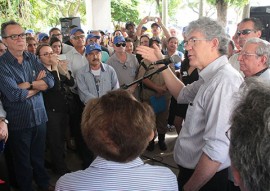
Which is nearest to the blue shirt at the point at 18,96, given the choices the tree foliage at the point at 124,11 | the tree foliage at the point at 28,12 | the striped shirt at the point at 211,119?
the striped shirt at the point at 211,119

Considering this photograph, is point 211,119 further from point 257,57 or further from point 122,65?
point 122,65

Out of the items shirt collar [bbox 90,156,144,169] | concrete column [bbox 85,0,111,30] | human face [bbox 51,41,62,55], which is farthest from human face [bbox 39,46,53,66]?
concrete column [bbox 85,0,111,30]

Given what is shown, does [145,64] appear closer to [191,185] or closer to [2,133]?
[2,133]

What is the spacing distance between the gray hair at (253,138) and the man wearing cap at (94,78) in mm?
2802

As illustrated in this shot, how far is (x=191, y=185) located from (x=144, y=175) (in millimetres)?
658

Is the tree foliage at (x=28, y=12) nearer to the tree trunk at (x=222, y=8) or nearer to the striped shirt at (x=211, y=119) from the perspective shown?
the tree trunk at (x=222, y=8)

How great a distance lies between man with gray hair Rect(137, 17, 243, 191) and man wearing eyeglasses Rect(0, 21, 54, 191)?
1.62m

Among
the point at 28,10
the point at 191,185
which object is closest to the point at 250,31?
the point at 191,185

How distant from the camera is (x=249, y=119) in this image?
721 mm

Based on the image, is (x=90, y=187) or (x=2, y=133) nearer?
(x=90, y=187)

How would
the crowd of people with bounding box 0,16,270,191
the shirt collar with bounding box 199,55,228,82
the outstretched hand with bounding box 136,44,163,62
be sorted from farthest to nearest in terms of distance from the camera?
the outstretched hand with bounding box 136,44,163,62
the shirt collar with bounding box 199,55,228,82
the crowd of people with bounding box 0,16,270,191

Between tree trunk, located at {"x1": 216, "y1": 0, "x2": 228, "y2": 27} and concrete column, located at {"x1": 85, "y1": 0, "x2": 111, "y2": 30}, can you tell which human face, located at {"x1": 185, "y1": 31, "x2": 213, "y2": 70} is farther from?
concrete column, located at {"x1": 85, "y1": 0, "x2": 111, "y2": 30}

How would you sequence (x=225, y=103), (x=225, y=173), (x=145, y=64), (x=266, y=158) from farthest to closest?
(x=145, y=64), (x=225, y=173), (x=225, y=103), (x=266, y=158)

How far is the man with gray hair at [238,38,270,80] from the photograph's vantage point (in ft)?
8.11
